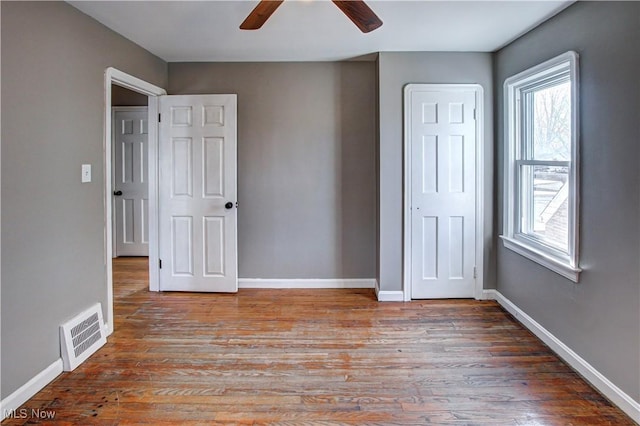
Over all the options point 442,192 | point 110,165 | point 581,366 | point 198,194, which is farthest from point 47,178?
point 581,366

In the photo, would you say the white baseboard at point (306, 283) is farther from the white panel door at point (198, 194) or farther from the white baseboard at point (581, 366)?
the white baseboard at point (581, 366)

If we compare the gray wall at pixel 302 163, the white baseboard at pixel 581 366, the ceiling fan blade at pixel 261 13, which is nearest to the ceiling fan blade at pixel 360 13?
the ceiling fan blade at pixel 261 13

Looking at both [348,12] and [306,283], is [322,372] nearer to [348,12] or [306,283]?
[306,283]

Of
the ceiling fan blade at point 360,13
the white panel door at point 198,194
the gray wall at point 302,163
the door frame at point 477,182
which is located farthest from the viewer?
the gray wall at point 302,163

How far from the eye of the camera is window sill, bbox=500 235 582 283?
8.55 feet

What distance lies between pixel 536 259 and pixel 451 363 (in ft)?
3.52

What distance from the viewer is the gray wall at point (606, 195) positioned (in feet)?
6.93

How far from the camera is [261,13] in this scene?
2221 millimetres

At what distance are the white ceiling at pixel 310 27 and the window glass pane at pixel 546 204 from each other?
1.10 metres

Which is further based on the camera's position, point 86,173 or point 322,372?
point 86,173

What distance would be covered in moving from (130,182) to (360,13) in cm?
496

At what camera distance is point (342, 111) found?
4180 mm
